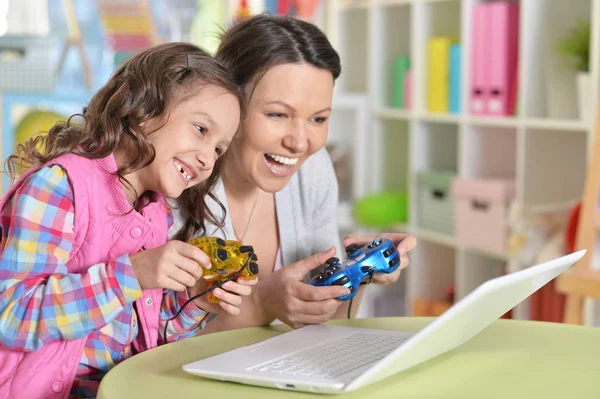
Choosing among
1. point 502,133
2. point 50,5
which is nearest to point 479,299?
point 502,133

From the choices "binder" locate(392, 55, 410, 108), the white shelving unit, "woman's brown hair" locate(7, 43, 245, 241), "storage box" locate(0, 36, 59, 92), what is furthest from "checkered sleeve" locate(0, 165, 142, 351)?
"storage box" locate(0, 36, 59, 92)

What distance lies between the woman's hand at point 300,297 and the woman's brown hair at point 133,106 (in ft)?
0.95

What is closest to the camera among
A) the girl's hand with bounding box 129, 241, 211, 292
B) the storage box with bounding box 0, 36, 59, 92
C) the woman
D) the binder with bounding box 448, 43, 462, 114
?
the girl's hand with bounding box 129, 241, 211, 292

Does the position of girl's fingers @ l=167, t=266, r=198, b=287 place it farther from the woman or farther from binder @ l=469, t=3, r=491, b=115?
binder @ l=469, t=3, r=491, b=115

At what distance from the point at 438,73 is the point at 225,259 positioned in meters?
2.03

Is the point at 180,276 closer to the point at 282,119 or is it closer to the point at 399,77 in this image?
the point at 282,119

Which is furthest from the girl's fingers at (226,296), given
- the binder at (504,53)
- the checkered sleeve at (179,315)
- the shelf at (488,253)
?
the binder at (504,53)

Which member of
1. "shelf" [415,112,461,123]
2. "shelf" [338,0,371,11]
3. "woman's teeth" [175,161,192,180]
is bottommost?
"shelf" [415,112,461,123]

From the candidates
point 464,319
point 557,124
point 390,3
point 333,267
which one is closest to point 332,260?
point 333,267

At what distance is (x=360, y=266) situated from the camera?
1.30m

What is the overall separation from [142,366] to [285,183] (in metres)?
0.62

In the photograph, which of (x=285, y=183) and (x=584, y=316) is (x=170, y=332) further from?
(x=584, y=316)

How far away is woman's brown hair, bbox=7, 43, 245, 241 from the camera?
125 centimetres

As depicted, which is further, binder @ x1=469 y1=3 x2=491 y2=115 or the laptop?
binder @ x1=469 y1=3 x2=491 y2=115
